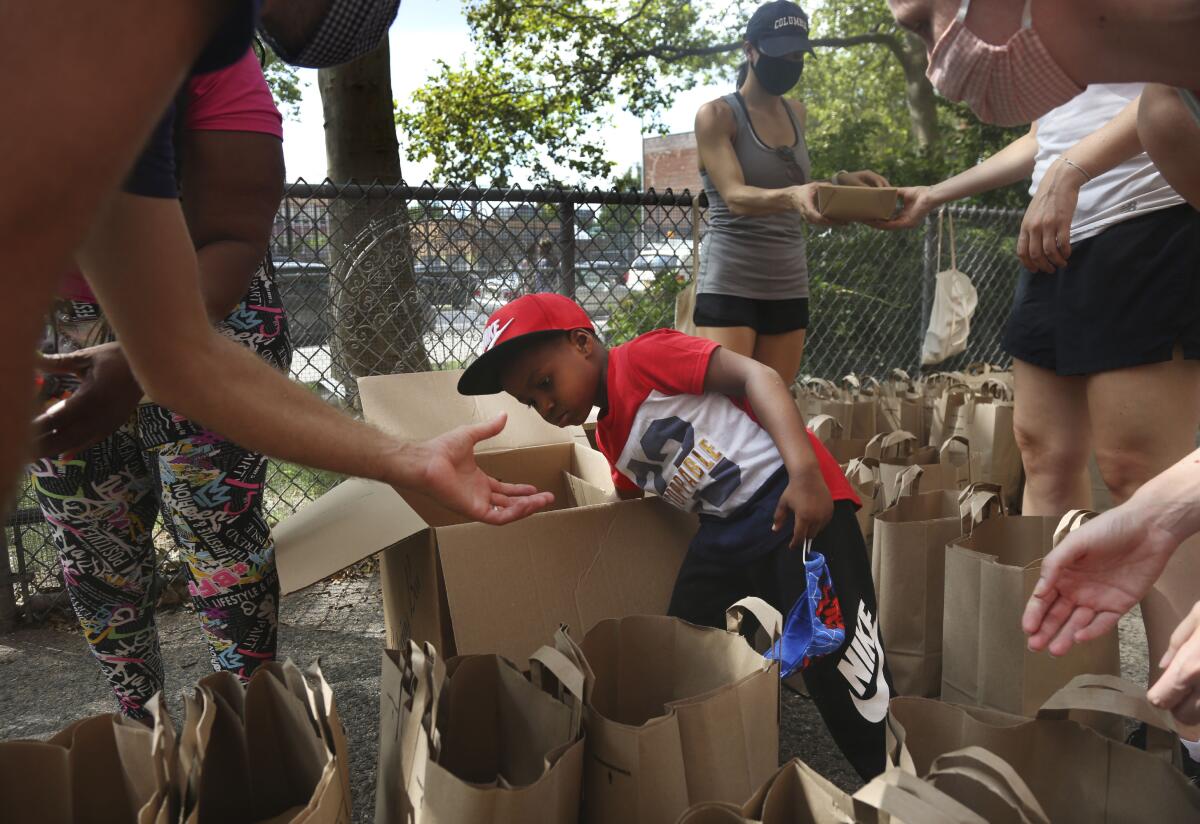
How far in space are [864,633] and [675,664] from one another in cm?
47

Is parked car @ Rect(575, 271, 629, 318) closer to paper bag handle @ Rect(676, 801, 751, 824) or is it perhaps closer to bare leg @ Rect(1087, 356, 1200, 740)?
bare leg @ Rect(1087, 356, 1200, 740)

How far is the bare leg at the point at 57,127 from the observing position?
0.44m

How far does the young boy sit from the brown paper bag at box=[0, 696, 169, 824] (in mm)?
1050

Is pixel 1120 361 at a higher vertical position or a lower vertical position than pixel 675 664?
higher

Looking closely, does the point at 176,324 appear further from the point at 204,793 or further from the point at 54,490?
the point at 54,490

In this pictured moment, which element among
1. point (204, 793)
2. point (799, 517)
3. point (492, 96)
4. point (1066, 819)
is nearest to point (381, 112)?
point (799, 517)

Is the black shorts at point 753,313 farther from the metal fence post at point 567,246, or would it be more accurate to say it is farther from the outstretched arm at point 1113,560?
the outstretched arm at point 1113,560

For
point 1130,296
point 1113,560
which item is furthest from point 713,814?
point 1130,296

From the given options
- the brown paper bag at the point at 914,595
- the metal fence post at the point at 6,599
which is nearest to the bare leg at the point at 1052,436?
the brown paper bag at the point at 914,595

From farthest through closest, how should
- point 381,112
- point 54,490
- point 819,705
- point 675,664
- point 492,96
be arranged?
point 492,96, point 381,112, point 819,705, point 54,490, point 675,664

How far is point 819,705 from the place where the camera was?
1.86m

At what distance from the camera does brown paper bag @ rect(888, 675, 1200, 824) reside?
3.71 feet

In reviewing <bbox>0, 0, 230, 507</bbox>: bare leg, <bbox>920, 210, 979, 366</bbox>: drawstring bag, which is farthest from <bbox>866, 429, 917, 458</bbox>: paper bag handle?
<bbox>0, 0, 230, 507</bbox>: bare leg

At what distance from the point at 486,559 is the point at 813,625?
698mm
